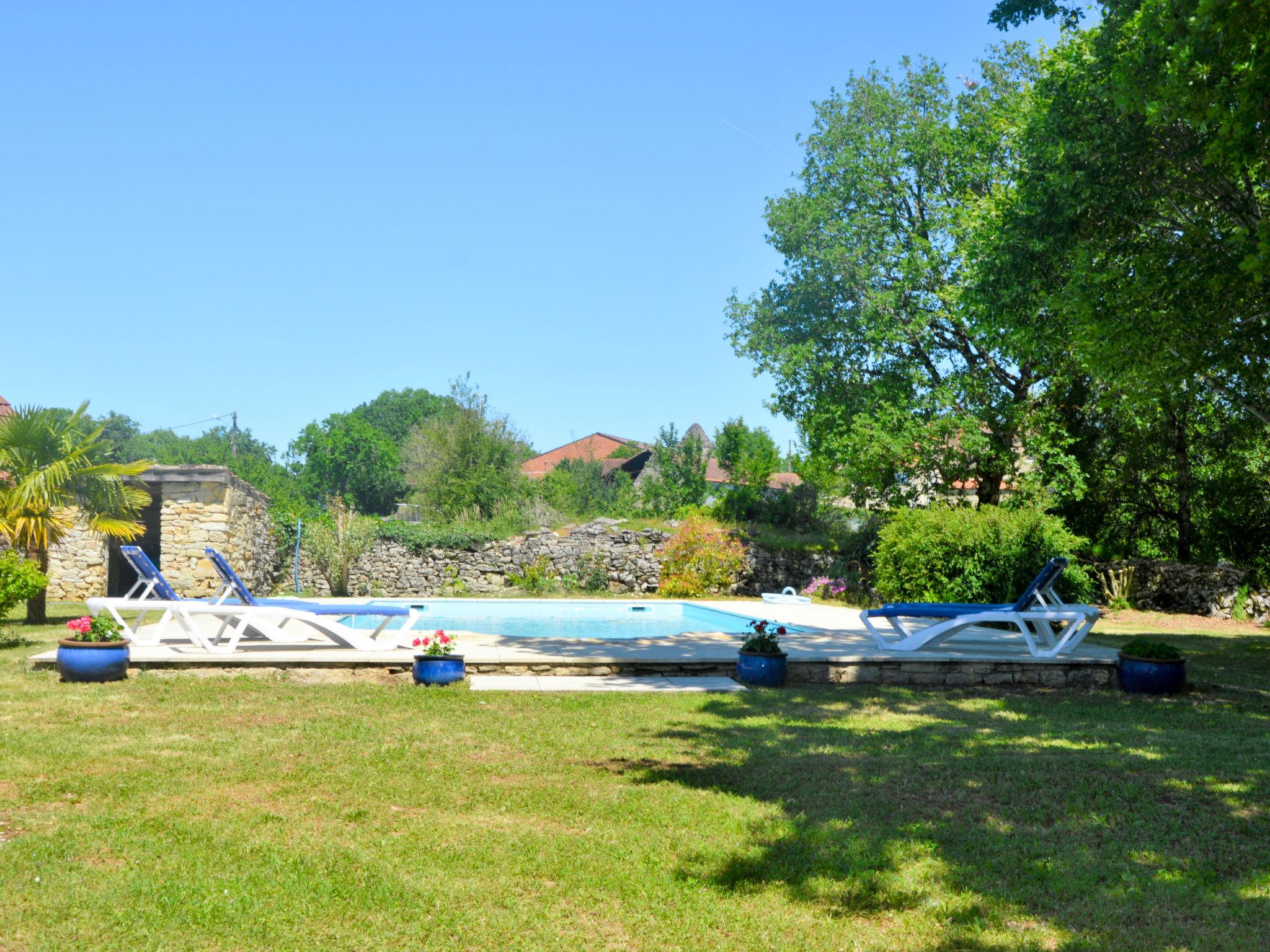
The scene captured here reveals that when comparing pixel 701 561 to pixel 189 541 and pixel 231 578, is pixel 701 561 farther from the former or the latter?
pixel 231 578

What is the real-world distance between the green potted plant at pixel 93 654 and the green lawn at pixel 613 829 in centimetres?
60

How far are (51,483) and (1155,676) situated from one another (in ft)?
42.9

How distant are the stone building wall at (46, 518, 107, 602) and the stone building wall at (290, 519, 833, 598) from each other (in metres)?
5.25

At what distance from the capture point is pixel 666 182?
25.0 metres

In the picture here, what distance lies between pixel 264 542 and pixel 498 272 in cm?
2083

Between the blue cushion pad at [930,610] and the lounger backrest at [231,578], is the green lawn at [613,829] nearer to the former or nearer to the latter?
the lounger backrest at [231,578]

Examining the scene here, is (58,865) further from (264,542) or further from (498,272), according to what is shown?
(498,272)

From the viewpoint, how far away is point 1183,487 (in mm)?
20266

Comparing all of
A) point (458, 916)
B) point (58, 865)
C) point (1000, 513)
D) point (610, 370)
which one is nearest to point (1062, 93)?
point (1000, 513)

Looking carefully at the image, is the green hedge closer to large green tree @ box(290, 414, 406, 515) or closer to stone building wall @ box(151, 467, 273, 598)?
stone building wall @ box(151, 467, 273, 598)

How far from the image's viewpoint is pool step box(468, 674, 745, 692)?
8.44 meters

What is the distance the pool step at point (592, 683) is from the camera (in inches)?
332

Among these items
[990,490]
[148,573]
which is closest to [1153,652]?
[148,573]

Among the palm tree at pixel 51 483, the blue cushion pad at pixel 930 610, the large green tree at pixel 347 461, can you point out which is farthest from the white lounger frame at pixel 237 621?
the large green tree at pixel 347 461
